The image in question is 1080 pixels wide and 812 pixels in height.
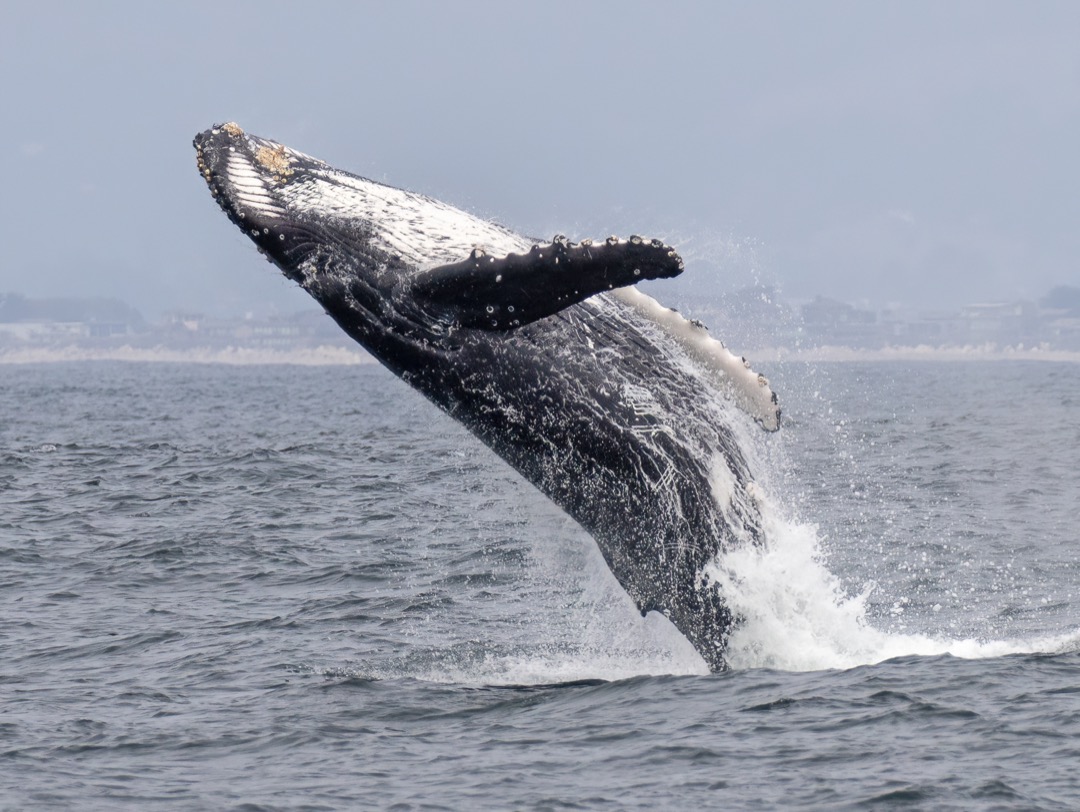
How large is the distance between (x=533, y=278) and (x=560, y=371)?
1167 millimetres

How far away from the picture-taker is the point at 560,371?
11.0 meters

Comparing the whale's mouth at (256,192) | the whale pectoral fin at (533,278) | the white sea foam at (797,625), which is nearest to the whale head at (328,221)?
the whale's mouth at (256,192)

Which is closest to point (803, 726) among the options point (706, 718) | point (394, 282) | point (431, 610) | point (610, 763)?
point (706, 718)

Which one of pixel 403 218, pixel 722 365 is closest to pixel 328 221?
pixel 403 218

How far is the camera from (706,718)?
36.0 feet

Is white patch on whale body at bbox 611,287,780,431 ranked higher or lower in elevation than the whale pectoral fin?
lower

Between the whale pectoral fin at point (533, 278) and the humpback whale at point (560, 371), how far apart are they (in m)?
0.03

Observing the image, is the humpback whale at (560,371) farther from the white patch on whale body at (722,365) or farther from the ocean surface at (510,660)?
the ocean surface at (510,660)

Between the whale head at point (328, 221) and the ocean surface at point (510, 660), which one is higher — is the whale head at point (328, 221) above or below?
above

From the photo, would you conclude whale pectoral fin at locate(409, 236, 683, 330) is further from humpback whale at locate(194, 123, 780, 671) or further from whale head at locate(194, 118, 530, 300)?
whale head at locate(194, 118, 530, 300)

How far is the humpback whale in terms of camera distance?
1096 centimetres

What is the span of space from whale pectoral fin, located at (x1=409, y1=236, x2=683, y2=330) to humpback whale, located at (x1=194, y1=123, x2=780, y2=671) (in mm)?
27

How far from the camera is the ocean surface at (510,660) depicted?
9891 mm

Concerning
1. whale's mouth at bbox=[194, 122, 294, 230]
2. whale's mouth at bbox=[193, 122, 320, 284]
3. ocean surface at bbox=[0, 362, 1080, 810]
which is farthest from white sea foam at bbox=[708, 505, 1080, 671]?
whale's mouth at bbox=[194, 122, 294, 230]
